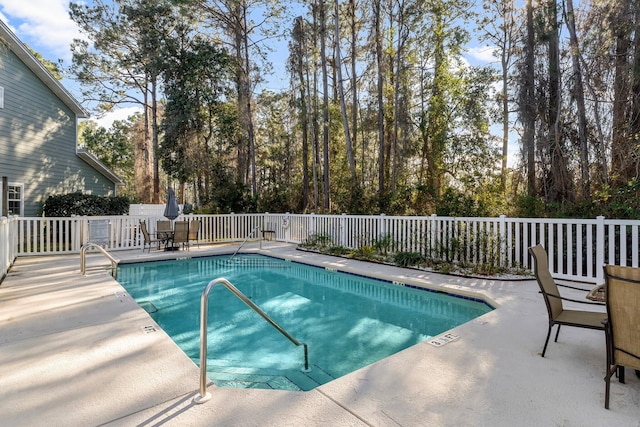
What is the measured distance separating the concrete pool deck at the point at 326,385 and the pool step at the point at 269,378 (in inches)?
19.1

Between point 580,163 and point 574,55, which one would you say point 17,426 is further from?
point 574,55

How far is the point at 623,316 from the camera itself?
2025mm

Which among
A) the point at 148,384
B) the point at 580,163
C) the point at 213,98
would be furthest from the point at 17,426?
the point at 213,98

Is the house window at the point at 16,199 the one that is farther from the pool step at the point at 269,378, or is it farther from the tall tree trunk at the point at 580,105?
the tall tree trunk at the point at 580,105

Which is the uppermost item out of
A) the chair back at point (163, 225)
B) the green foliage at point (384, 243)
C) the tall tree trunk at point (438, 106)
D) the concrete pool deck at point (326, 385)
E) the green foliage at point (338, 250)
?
the tall tree trunk at point (438, 106)

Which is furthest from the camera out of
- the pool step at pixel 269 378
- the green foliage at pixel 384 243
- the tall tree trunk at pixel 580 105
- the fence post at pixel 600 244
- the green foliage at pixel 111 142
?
the green foliage at pixel 111 142

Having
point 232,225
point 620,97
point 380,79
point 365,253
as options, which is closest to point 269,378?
point 365,253

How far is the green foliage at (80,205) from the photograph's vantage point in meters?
11.5

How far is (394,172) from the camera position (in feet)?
39.4

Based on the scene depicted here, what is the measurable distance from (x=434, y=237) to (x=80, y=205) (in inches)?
471

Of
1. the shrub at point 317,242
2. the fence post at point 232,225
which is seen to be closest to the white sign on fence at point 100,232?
the fence post at point 232,225

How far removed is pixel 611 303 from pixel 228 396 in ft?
8.20

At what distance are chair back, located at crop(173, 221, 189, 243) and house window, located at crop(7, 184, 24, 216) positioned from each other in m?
5.92

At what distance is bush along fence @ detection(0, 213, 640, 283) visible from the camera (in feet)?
17.0
